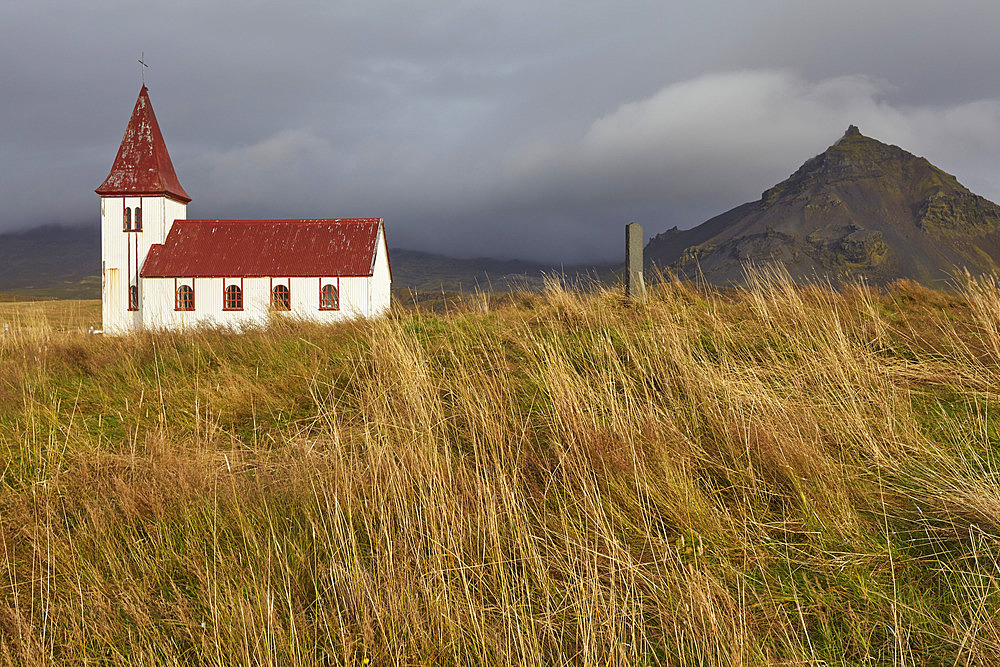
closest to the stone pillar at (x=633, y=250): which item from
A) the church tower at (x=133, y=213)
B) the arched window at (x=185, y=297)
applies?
the arched window at (x=185, y=297)

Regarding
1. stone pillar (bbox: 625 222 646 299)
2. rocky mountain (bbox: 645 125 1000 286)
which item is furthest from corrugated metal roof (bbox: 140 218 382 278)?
rocky mountain (bbox: 645 125 1000 286)

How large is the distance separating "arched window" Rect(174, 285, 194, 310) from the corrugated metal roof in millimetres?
656

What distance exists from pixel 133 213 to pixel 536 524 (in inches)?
1417

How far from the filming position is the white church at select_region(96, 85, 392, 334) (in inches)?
1198

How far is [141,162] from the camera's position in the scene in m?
32.7

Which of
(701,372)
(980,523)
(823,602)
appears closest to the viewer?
(823,602)

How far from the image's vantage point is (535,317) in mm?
7770

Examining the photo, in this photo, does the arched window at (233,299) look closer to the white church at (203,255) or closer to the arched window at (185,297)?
the white church at (203,255)

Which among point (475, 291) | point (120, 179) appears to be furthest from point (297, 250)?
point (475, 291)

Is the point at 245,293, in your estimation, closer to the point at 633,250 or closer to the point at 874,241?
the point at 633,250

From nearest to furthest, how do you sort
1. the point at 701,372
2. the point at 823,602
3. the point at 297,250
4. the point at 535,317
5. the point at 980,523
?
the point at 823,602, the point at 980,523, the point at 701,372, the point at 535,317, the point at 297,250

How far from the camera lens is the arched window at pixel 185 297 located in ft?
Answer: 101

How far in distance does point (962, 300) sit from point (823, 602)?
787 cm

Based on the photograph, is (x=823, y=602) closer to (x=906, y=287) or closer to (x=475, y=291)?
(x=475, y=291)
